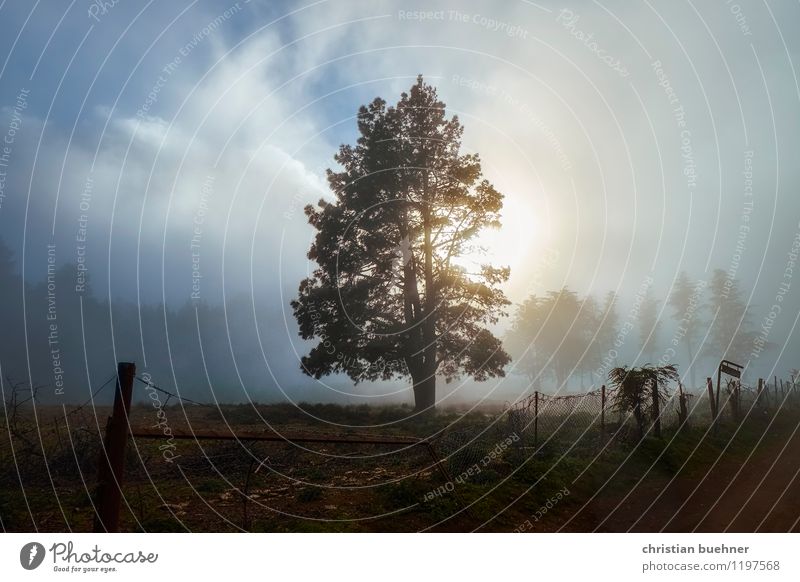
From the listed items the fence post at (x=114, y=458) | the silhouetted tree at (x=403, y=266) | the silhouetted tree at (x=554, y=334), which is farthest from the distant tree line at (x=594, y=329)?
the fence post at (x=114, y=458)

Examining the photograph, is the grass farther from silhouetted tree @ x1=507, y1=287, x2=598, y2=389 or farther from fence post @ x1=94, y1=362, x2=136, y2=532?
silhouetted tree @ x1=507, y1=287, x2=598, y2=389

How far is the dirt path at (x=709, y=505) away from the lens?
29.3 feet

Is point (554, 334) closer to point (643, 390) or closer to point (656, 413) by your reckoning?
point (643, 390)

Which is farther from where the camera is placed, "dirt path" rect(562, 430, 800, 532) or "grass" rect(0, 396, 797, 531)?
"dirt path" rect(562, 430, 800, 532)

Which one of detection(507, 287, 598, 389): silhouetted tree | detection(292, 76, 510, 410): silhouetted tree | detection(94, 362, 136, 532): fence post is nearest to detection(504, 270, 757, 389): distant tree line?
detection(507, 287, 598, 389): silhouetted tree

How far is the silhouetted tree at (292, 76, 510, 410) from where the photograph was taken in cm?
2080

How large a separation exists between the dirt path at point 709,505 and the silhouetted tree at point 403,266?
1027cm

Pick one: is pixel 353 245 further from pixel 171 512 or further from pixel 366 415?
pixel 171 512

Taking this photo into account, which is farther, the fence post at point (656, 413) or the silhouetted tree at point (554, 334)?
the silhouetted tree at point (554, 334)

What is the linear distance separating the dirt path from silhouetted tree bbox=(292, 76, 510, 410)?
10267mm

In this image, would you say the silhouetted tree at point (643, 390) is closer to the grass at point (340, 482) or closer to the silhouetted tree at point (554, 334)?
the grass at point (340, 482)
